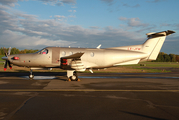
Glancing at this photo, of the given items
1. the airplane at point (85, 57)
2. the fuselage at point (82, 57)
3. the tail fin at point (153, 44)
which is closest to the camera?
the airplane at point (85, 57)

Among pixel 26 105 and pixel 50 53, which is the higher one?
pixel 50 53

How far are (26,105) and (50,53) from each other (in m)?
9.48

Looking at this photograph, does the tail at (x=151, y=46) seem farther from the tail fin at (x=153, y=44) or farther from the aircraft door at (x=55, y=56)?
the aircraft door at (x=55, y=56)

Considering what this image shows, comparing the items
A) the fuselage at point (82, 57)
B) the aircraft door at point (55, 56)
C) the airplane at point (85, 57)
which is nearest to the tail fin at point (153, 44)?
the airplane at point (85, 57)

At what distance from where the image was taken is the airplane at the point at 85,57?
586 inches

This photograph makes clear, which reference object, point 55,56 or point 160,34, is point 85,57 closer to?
point 55,56

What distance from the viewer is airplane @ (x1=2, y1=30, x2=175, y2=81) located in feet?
48.8

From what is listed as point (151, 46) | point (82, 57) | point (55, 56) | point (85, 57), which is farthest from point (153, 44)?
point (55, 56)

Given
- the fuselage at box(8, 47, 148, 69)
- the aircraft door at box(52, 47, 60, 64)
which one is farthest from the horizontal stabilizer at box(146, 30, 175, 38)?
the aircraft door at box(52, 47, 60, 64)

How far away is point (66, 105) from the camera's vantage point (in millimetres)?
6422

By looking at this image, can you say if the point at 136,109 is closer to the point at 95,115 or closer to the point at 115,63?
the point at 95,115

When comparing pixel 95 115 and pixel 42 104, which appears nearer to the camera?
pixel 95 115

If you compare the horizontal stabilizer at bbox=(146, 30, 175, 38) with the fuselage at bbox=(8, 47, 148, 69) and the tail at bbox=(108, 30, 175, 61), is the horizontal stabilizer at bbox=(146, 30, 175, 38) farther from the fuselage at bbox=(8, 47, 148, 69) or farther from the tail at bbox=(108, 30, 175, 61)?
the fuselage at bbox=(8, 47, 148, 69)

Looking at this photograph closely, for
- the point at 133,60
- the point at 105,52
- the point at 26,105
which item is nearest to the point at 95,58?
the point at 105,52
